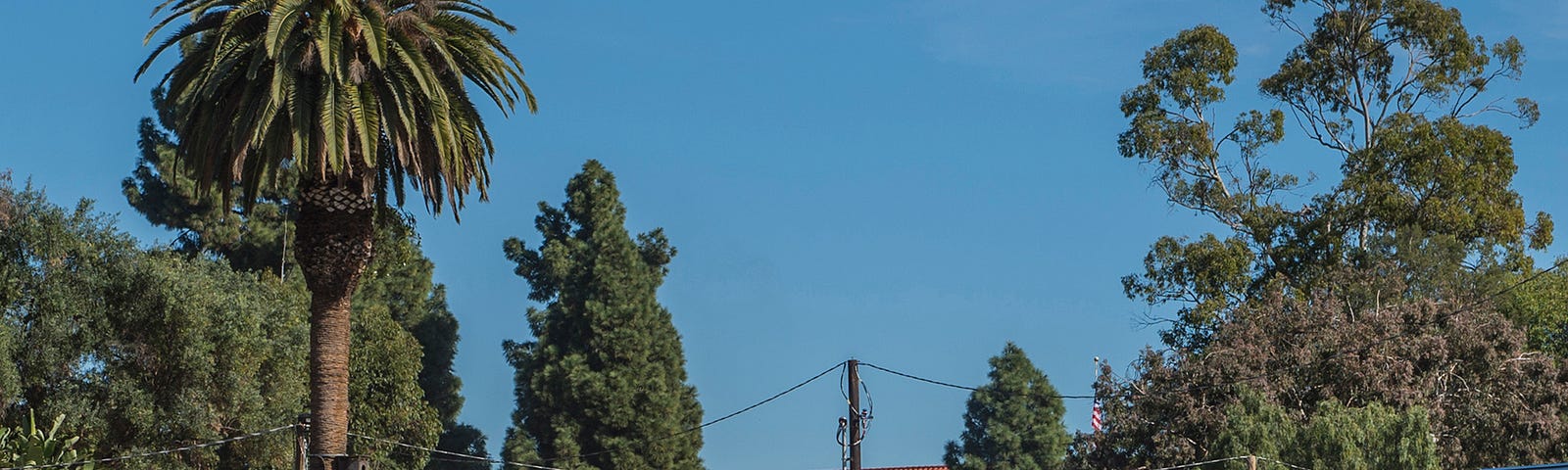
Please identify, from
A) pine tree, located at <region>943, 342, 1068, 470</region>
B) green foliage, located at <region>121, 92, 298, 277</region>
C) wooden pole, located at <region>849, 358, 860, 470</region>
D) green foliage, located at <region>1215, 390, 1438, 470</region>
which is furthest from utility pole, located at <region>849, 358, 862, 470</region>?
pine tree, located at <region>943, 342, 1068, 470</region>

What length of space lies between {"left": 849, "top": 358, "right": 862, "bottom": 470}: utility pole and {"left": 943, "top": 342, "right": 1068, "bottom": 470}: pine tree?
37.9 m

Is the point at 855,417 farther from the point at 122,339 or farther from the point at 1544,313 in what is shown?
the point at 1544,313

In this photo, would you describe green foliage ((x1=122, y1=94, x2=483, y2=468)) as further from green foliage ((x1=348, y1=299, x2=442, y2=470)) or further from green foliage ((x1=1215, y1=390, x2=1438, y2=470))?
green foliage ((x1=1215, y1=390, x2=1438, y2=470))

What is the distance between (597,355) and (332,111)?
32.4m

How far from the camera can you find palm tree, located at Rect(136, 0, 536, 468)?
29062 mm

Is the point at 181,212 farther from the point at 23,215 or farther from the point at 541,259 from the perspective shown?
the point at 23,215

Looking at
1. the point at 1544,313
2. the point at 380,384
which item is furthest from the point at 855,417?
the point at 1544,313

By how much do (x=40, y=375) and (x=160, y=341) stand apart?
8.01 feet

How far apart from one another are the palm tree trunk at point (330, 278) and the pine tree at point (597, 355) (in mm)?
29404

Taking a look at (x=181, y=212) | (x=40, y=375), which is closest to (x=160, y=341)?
(x=40, y=375)

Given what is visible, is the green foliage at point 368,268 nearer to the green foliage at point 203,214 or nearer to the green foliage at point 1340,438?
the green foliage at point 203,214

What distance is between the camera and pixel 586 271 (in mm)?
61781

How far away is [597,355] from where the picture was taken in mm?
60750

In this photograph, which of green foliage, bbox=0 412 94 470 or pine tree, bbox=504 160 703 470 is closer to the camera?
green foliage, bbox=0 412 94 470
